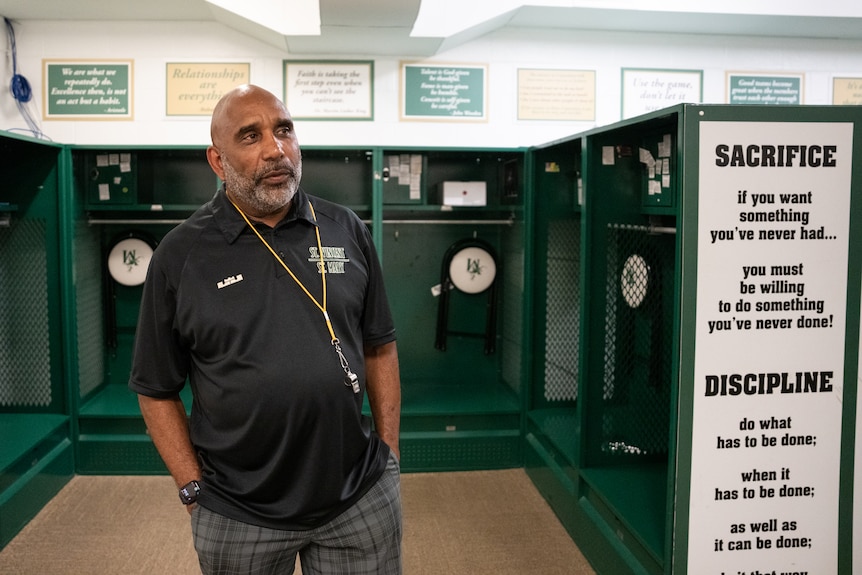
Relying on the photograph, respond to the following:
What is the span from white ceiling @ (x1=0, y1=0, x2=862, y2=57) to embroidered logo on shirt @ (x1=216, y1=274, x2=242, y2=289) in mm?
2746

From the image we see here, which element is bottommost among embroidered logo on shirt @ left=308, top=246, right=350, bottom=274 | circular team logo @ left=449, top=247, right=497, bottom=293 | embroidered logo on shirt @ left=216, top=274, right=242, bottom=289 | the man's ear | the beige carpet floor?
the beige carpet floor

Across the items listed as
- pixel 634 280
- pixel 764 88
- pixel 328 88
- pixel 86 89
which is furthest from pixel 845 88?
pixel 86 89

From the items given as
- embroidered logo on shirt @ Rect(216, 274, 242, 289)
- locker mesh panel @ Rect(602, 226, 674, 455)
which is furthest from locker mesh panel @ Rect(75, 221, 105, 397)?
embroidered logo on shirt @ Rect(216, 274, 242, 289)

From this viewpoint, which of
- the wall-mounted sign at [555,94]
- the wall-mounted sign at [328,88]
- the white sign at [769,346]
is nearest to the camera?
the white sign at [769,346]

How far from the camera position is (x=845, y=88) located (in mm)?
5039

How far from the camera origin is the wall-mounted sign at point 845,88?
5.03m

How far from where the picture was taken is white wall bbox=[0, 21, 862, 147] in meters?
4.55

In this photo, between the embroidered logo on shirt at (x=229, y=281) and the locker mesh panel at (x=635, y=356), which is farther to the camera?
the locker mesh panel at (x=635, y=356)

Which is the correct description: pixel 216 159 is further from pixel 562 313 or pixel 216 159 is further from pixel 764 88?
pixel 764 88

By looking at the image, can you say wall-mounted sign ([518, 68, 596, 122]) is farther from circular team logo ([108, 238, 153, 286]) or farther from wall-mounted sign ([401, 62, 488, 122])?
circular team logo ([108, 238, 153, 286])

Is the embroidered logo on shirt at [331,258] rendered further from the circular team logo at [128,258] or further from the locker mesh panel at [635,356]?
the circular team logo at [128,258]

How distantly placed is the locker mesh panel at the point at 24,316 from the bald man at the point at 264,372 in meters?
2.98

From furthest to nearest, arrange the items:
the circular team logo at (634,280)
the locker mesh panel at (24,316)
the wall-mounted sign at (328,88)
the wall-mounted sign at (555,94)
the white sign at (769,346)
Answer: the wall-mounted sign at (555,94) → the wall-mounted sign at (328,88) → the locker mesh panel at (24,316) → the circular team logo at (634,280) → the white sign at (769,346)

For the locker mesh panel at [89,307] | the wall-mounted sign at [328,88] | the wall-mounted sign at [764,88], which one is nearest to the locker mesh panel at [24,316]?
the locker mesh panel at [89,307]
